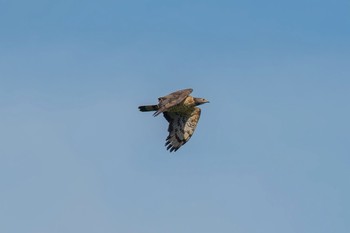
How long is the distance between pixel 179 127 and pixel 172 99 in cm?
289

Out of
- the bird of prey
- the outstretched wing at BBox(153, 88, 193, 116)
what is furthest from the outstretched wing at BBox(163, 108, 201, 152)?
the outstretched wing at BBox(153, 88, 193, 116)

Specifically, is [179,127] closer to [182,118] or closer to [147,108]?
[182,118]

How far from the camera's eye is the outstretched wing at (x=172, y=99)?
67375mm

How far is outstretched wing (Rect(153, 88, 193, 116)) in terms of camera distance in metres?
67.4

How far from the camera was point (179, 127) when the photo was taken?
70500 millimetres

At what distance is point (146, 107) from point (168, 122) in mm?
3099

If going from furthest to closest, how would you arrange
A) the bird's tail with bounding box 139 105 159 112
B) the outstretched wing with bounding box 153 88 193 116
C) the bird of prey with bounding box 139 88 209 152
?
the bird of prey with bounding box 139 88 209 152 < the bird's tail with bounding box 139 105 159 112 < the outstretched wing with bounding box 153 88 193 116

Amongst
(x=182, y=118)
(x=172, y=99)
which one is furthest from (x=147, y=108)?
(x=182, y=118)

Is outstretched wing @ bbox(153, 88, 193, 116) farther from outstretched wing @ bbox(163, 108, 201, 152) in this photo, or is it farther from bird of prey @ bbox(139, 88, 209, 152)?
outstretched wing @ bbox(163, 108, 201, 152)

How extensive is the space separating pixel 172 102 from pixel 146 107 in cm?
167

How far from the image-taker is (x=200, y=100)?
70.3 metres

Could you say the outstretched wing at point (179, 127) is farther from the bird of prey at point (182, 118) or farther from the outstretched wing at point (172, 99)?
the outstretched wing at point (172, 99)

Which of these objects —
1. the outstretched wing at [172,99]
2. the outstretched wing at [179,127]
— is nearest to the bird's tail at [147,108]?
the outstretched wing at [172,99]

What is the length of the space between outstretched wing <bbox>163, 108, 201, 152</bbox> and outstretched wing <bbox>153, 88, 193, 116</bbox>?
223cm
